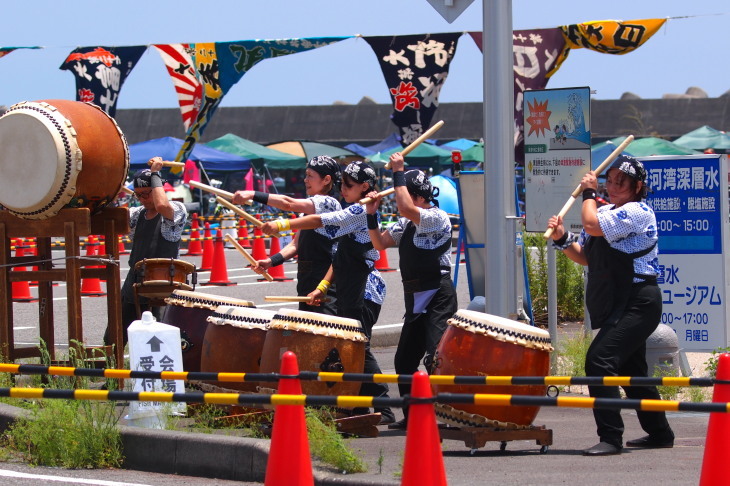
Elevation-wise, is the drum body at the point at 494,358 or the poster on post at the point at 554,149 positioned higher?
the poster on post at the point at 554,149

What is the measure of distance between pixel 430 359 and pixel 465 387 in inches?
31.5

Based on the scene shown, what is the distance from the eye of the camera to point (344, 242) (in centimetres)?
873

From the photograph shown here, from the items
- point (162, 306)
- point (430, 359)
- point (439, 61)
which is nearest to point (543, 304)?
point (439, 61)

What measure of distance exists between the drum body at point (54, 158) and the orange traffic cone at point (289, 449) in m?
3.69

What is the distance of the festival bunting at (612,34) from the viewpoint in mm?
12812

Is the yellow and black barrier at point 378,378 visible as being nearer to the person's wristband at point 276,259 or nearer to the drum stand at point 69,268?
the drum stand at point 69,268

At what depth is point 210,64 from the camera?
1509cm

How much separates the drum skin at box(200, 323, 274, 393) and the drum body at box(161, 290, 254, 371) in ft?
1.68

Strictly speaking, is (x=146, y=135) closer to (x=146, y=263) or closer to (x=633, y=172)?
(x=146, y=263)

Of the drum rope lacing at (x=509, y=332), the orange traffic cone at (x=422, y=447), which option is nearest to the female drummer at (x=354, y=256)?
the drum rope lacing at (x=509, y=332)

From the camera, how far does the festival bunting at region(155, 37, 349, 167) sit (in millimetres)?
14578

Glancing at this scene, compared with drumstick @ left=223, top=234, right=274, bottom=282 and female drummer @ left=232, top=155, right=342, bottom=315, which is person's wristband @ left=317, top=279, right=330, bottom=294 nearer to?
female drummer @ left=232, top=155, right=342, bottom=315

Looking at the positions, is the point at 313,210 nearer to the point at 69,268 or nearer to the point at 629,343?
the point at 69,268

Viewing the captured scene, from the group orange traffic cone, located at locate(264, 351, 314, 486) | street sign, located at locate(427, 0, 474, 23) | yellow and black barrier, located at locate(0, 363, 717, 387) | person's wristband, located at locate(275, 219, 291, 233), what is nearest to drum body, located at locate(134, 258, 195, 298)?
person's wristband, located at locate(275, 219, 291, 233)
